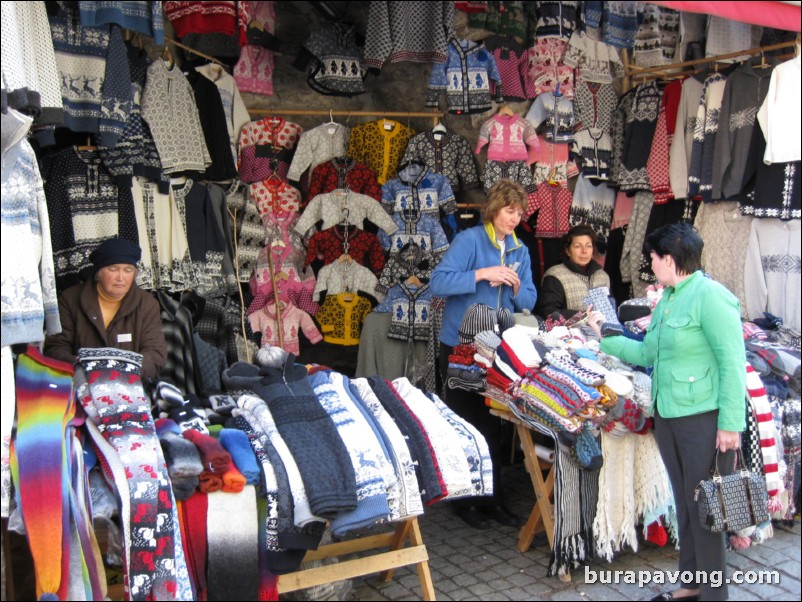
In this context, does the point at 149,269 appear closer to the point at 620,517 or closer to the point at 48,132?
the point at 48,132

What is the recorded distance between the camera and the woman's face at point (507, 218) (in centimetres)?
467

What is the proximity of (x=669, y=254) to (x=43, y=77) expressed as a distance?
2834 mm

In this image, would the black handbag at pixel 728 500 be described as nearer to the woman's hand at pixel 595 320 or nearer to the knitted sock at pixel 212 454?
the woman's hand at pixel 595 320

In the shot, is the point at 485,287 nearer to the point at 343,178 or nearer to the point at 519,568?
the point at 519,568

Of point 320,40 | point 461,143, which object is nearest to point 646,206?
point 461,143

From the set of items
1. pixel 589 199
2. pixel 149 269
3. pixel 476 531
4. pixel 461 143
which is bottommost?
pixel 476 531

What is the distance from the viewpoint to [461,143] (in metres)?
6.27

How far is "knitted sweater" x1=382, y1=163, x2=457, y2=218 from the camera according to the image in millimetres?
6074

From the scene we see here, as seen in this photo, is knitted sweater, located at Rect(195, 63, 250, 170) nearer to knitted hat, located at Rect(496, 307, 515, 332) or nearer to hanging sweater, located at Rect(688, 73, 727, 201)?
knitted hat, located at Rect(496, 307, 515, 332)

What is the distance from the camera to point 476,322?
4.45 m

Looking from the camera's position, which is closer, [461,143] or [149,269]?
[149,269]

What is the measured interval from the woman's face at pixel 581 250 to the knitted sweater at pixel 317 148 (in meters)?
1.77

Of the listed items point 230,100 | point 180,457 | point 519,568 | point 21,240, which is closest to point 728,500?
point 519,568

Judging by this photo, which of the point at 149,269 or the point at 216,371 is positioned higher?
the point at 149,269
